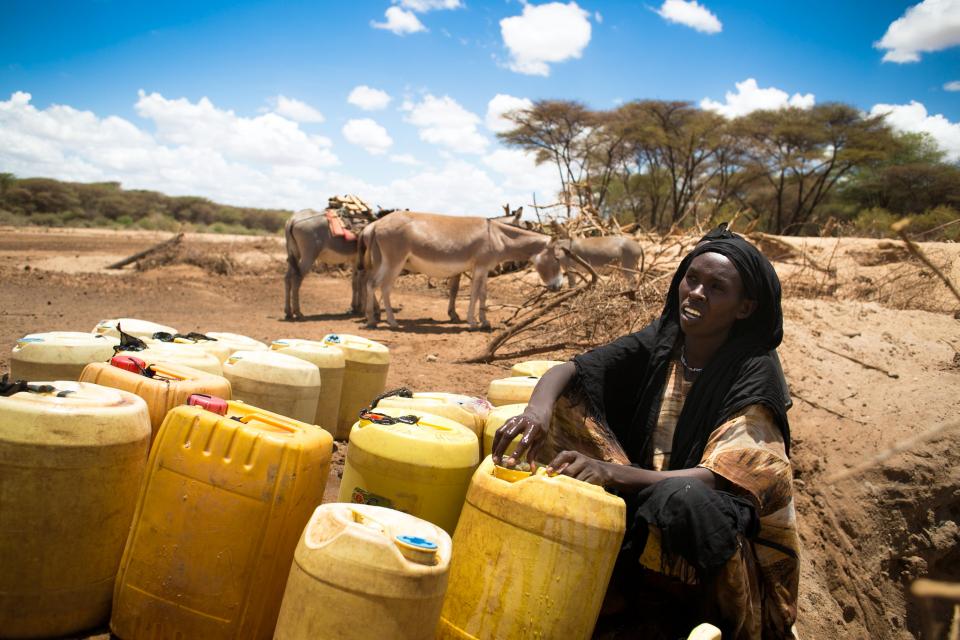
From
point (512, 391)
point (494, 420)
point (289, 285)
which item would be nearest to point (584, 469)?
point (494, 420)

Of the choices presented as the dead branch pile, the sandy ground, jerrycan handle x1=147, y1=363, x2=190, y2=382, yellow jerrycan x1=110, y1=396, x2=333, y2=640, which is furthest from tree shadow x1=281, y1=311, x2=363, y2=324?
yellow jerrycan x1=110, y1=396, x2=333, y2=640

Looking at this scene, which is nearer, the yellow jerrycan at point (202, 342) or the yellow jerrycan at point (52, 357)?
the yellow jerrycan at point (52, 357)

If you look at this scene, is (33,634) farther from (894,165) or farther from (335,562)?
(894,165)

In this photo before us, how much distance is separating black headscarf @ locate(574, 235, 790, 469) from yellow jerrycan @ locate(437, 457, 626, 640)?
679mm

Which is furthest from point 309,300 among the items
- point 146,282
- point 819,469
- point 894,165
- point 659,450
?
point 894,165

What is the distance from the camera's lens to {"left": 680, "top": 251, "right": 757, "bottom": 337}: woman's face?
2.51 metres

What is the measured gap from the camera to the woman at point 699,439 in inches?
83.0

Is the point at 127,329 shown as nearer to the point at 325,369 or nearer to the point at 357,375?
the point at 325,369

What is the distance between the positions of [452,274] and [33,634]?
9671mm

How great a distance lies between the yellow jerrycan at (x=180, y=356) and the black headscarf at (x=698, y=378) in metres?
1.63

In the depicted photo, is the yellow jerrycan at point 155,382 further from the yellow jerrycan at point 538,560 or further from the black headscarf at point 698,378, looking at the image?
the black headscarf at point 698,378

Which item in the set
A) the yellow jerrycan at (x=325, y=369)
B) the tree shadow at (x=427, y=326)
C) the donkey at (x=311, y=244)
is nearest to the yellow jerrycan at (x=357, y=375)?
the yellow jerrycan at (x=325, y=369)

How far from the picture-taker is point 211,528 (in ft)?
6.36

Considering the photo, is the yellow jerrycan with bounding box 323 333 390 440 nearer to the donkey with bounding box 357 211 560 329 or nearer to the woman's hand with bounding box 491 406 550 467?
the woman's hand with bounding box 491 406 550 467
